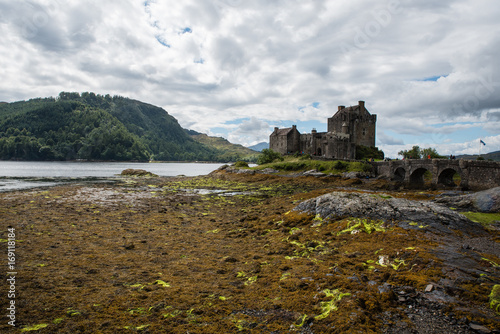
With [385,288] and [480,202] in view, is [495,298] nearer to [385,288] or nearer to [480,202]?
[385,288]

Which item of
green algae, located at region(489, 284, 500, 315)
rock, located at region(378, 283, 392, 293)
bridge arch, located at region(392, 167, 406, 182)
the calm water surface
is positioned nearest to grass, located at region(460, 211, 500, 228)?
green algae, located at region(489, 284, 500, 315)

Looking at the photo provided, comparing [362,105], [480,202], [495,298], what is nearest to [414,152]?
[362,105]

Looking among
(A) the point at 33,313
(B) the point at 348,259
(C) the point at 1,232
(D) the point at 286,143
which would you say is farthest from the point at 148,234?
(D) the point at 286,143

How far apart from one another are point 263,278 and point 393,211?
8.39 metres

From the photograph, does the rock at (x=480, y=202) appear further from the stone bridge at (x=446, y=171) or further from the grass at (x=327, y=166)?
the grass at (x=327, y=166)

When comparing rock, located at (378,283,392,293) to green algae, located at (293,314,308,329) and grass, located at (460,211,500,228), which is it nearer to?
green algae, located at (293,314,308,329)

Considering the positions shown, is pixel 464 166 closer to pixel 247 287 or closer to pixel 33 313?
pixel 247 287

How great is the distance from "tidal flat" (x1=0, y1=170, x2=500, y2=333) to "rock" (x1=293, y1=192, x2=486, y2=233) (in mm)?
263

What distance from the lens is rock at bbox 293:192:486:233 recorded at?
12.4 meters

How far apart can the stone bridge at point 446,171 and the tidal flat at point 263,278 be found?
23.2 m

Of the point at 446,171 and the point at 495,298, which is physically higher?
the point at 446,171

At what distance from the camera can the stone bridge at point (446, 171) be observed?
30.6 metres

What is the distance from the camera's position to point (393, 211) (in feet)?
45.2

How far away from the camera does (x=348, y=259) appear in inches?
391
